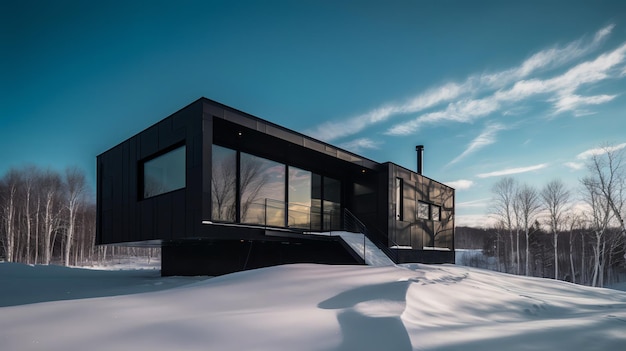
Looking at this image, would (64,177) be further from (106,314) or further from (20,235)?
Answer: (106,314)

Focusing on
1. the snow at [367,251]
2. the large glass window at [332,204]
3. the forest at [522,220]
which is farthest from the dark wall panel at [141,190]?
the forest at [522,220]

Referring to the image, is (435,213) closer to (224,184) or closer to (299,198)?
(299,198)

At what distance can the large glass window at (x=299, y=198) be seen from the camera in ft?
48.4

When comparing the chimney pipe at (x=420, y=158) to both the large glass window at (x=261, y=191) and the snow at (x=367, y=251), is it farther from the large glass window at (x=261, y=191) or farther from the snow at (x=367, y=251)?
the large glass window at (x=261, y=191)

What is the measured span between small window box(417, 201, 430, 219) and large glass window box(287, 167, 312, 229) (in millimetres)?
7100

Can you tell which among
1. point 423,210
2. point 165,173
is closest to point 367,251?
point 423,210

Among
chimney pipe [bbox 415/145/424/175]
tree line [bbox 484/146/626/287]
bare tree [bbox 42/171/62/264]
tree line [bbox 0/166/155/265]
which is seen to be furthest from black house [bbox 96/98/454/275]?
bare tree [bbox 42/171/62/264]

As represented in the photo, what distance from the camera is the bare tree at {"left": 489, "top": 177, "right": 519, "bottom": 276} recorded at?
32.2 metres

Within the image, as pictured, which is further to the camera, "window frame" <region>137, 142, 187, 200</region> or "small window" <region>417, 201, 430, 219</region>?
"small window" <region>417, 201, 430, 219</region>

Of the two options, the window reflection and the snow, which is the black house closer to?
the window reflection

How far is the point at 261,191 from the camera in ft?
44.7

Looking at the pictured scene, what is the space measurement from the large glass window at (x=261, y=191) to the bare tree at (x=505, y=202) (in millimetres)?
26727

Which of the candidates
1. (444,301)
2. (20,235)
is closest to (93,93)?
(444,301)

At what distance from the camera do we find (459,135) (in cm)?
1625
